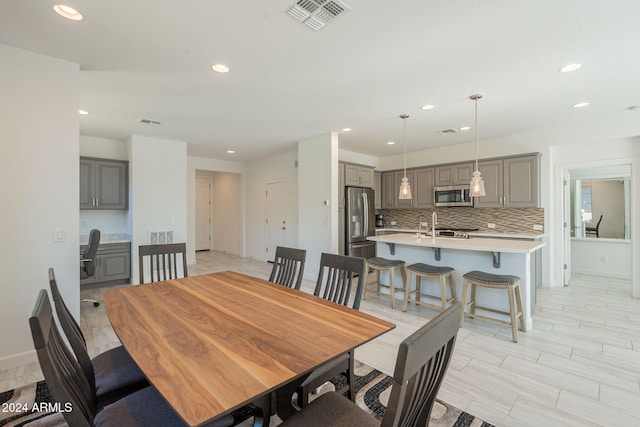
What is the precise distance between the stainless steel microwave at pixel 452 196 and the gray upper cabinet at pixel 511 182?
7.4 inches

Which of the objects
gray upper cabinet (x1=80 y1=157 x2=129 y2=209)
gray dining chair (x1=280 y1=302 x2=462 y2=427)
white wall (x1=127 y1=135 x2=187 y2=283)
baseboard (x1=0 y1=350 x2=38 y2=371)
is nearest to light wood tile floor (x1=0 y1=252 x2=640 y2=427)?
baseboard (x1=0 y1=350 x2=38 y2=371)

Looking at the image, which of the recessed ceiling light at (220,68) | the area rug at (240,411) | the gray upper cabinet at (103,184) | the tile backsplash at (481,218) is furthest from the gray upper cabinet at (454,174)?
the gray upper cabinet at (103,184)

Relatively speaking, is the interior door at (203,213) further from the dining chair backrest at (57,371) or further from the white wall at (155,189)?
the dining chair backrest at (57,371)

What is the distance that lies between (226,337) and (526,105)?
4259mm

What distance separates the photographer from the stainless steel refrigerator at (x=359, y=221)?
531 centimetres

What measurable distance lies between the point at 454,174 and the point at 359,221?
6.62 feet

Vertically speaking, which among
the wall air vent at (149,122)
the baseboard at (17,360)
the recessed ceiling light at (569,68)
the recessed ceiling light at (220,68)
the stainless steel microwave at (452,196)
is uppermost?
the wall air vent at (149,122)

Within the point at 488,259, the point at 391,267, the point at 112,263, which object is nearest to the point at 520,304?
the point at 488,259

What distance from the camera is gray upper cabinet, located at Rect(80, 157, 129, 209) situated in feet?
→ 15.4

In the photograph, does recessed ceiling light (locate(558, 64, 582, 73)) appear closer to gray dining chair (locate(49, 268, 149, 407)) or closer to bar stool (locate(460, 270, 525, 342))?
bar stool (locate(460, 270, 525, 342))

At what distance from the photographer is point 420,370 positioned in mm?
842

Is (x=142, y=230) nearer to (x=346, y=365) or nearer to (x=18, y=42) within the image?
(x=18, y=42)

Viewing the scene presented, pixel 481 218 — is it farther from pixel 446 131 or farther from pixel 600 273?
pixel 600 273

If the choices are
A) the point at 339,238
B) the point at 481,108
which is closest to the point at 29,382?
the point at 339,238
